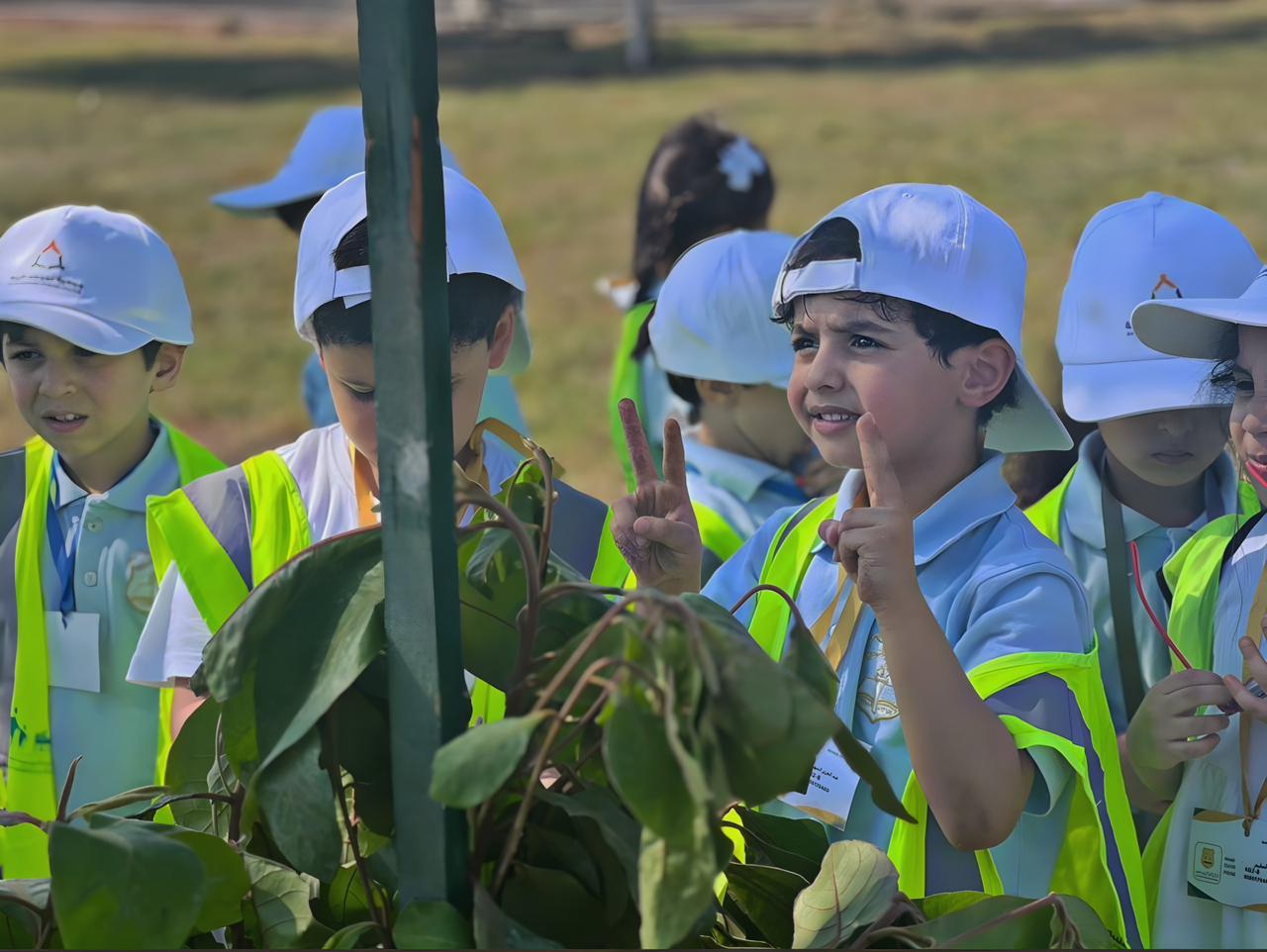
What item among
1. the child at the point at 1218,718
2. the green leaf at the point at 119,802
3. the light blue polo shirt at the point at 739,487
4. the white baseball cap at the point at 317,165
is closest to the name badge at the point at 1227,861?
the child at the point at 1218,718

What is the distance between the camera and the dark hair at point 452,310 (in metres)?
2.06

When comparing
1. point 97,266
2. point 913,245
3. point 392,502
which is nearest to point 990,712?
point 913,245

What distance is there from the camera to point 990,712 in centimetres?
162

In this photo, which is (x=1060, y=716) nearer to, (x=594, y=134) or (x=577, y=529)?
(x=577, y=529)

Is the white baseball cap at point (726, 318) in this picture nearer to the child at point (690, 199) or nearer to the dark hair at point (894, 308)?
the child at point (690, 199)

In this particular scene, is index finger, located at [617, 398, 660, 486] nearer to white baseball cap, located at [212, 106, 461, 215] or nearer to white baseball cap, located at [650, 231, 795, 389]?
white baseball cap, located at [650, 231, 795, 389]

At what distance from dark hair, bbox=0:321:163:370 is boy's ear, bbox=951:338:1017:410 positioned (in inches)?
53.4

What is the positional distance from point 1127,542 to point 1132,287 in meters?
0.41

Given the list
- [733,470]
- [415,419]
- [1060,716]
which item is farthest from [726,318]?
[415,419]

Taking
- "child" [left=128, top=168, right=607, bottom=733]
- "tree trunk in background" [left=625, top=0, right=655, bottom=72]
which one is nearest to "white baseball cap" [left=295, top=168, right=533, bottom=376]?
"child" [left=128, top=168, right=607, bottom=733]

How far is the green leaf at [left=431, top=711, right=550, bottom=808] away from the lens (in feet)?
3.00

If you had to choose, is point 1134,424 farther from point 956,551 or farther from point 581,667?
point 581,667

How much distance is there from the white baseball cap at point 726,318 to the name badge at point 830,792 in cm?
123

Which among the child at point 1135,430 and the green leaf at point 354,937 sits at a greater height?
the child at point 1135,430
